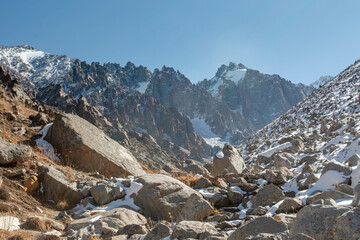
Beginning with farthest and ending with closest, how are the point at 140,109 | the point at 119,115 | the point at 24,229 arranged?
1. the point at 140,109
2. the point at 119,115
3. the point at 24,229

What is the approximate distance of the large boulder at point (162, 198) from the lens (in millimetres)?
6417

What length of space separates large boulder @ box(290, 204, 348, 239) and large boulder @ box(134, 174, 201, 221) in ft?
11.8

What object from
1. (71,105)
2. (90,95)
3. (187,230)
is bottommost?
(187,230)

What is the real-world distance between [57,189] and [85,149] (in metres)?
2.75

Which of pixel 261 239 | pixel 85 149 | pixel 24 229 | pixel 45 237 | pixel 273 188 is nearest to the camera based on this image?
pixel 261 239

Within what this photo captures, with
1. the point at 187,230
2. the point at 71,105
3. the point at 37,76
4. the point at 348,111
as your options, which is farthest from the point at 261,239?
the point at 37,76

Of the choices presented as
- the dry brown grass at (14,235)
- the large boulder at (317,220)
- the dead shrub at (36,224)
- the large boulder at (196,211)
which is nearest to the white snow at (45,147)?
the dead shrub at (36,224)

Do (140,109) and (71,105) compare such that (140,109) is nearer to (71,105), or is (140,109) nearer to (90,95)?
(90,95)

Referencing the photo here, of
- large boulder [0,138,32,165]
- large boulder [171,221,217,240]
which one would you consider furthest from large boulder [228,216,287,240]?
large boulder [0,138,32,165]

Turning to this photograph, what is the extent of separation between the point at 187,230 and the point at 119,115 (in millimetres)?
152321

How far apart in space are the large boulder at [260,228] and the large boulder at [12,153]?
6.37 metres

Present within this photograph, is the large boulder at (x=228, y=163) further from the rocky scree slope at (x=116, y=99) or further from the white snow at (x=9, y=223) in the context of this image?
the rocky scree slope at (x=116, y=99)

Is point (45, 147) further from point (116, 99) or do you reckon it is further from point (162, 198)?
point (116, 99)

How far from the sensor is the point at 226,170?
11492mm
